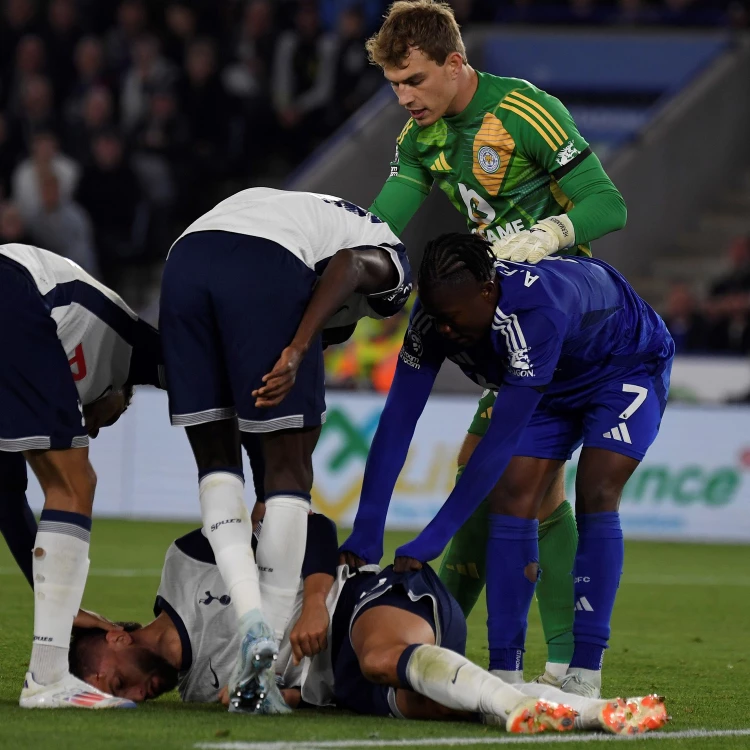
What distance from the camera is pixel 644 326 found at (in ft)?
16.7

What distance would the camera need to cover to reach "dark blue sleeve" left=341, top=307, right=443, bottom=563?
16.0 feet

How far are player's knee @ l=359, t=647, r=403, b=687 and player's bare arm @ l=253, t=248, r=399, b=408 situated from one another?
784 mm

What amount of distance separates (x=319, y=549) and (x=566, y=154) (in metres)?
1.61

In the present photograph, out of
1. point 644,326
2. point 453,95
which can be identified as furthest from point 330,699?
point 453,95

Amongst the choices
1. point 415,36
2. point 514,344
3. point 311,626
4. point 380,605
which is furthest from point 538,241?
point 311,626

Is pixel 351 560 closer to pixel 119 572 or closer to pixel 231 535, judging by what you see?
pixel 231 535

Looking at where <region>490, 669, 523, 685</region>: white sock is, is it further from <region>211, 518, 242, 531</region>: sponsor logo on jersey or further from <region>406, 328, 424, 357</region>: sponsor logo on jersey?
<region>406, 328, 424, 357</region>: sponsor logo on jersey

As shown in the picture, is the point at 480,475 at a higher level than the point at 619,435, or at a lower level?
lower

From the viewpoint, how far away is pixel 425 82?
5156 millimetres

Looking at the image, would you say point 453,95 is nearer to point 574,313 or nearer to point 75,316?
point 574,313

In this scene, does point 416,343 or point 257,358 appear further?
point 416,343

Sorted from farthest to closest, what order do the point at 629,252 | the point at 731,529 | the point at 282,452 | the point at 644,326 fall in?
1. the point at 629,252
2. the point at 731,529
3. the point at 644,326
4. the point at 282,452

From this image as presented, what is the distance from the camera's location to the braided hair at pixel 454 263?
4.58 m

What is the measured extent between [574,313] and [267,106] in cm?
1196
